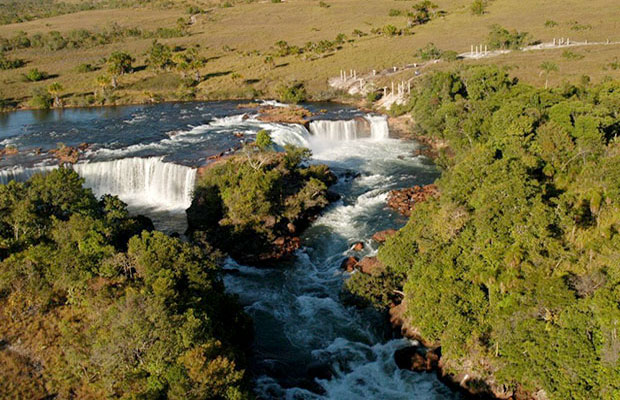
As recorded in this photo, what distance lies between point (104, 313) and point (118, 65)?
85.7 metres

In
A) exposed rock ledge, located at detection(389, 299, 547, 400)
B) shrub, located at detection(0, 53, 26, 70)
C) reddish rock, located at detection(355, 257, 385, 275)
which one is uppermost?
shrub, located at detection(0, 53, 26, 70)

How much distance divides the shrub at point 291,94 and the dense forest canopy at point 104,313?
54195 millimetres

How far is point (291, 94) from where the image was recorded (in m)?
84.4

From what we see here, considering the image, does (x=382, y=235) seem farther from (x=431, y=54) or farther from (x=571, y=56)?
(x=431, y=54)

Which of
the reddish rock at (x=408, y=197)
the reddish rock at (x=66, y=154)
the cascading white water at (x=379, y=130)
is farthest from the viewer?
the cascading white water at (x=379, y=130)

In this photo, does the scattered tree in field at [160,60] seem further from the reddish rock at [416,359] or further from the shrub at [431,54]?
the reddish rock at [416,359]

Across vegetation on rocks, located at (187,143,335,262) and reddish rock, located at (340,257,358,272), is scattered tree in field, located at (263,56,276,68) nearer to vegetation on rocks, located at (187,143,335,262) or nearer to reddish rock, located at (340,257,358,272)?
vegetation on rocks, located at (187,143,335,262)

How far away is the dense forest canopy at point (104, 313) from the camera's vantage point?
20.9 meters

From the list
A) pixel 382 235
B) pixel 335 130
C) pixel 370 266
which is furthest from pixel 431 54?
pixel 370 266

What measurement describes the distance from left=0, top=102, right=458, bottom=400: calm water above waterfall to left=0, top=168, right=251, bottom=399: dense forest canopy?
3.94 metres

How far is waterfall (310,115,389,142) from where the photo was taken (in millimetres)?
67250

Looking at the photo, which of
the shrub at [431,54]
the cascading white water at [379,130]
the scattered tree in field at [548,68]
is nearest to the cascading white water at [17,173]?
the cascading white water at [379,130]

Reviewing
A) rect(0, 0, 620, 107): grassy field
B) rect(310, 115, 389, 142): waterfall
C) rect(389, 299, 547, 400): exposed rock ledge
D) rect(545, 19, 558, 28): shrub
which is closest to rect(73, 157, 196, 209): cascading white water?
rect(310, 115, 389, 142): waterfall

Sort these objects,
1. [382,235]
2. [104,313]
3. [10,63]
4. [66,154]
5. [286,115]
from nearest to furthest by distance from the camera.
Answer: [104,313] < [382,235] < [66,154] < [286,115] < [10,63]
